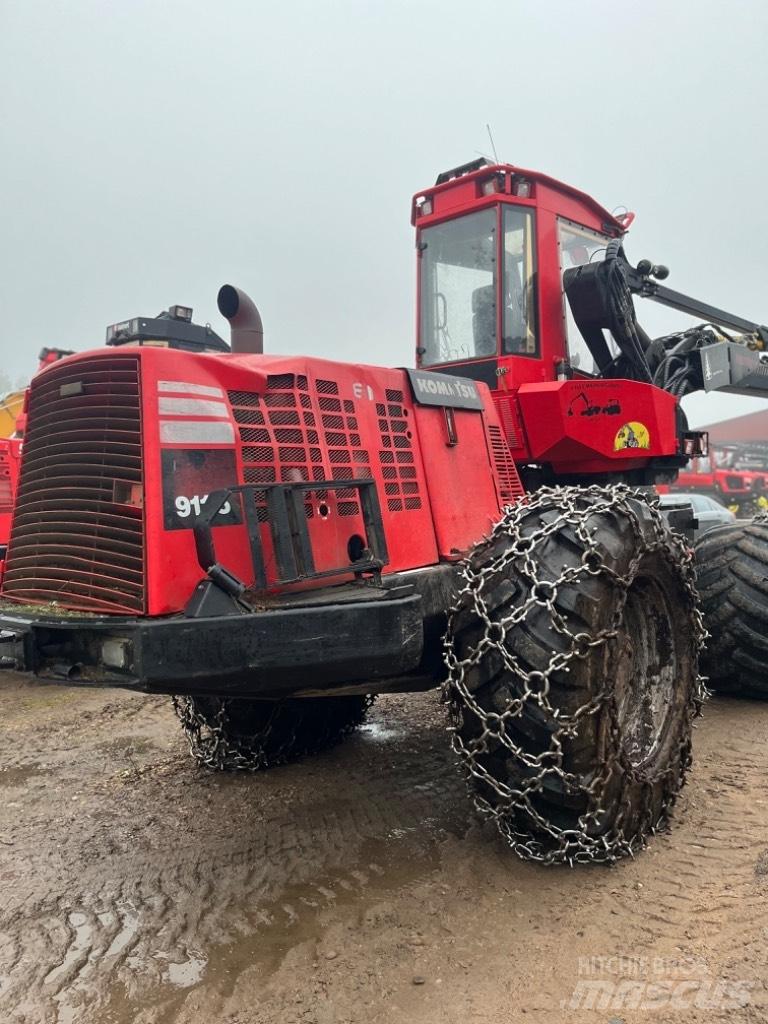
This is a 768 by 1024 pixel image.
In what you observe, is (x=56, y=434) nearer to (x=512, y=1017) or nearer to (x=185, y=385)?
(x=185, y=385)

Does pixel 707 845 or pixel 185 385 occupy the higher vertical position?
pixel 185 385

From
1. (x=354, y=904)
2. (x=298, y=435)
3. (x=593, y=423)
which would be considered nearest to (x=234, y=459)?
(x=298, y=435)

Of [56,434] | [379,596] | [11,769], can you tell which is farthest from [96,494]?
[11,769]

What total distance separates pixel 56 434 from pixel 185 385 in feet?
2.02

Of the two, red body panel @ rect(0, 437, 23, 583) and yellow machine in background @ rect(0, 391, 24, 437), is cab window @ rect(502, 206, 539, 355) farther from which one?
yellow machine in background @ rect(0, 391, 24, 437)

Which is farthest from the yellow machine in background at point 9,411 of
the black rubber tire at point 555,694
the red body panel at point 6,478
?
the black rubber tire at point 555,694

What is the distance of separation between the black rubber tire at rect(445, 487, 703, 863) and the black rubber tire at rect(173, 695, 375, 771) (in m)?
1.47

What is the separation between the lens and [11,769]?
4621 mm

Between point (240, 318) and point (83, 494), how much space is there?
103 cm

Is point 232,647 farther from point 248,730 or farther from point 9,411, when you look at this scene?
point 9,411

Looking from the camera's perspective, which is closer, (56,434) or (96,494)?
(96,494)

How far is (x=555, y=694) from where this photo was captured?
285cm

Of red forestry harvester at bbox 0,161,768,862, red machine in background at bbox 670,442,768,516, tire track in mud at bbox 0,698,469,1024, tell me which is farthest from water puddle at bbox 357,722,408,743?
red machine in background at bbox 670,442,768,516

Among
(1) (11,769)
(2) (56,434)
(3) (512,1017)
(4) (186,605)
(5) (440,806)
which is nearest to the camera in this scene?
(3) (512,1017)
